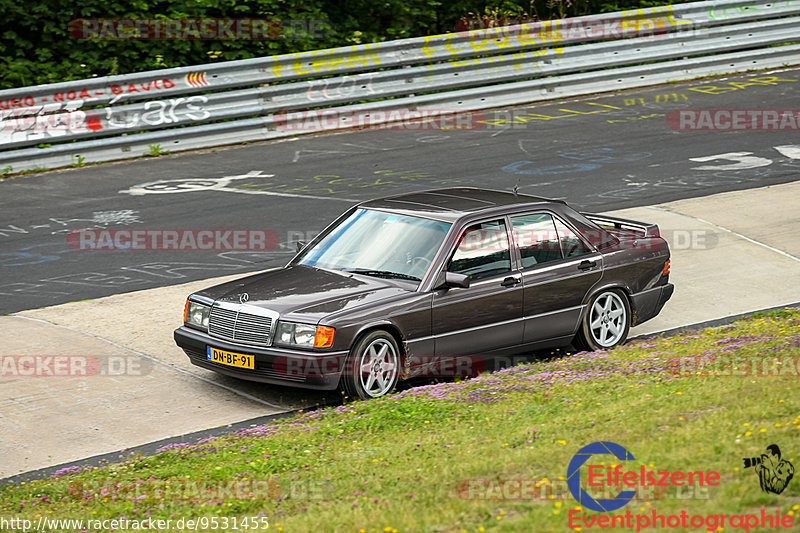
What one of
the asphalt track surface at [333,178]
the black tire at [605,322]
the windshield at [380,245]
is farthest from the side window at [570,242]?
the asphalt track surface at [333,178]

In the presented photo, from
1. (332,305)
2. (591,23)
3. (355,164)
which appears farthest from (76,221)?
(591,23)

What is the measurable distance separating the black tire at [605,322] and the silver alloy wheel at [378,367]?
2.02 metres

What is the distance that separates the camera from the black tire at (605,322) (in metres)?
9.53

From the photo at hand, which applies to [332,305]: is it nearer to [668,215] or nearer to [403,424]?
[403,424]

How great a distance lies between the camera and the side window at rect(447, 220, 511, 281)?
8.88 meters

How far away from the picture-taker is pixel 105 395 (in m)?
8.50

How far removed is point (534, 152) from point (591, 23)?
17.1ft

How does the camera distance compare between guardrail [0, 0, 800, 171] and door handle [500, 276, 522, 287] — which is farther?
guardrail [0, 0, 800, 171]

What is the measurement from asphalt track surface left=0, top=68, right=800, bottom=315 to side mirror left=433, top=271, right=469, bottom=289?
4.13m

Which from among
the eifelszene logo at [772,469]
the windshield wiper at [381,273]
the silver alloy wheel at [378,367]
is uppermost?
the windshield wiper at [381,273]
